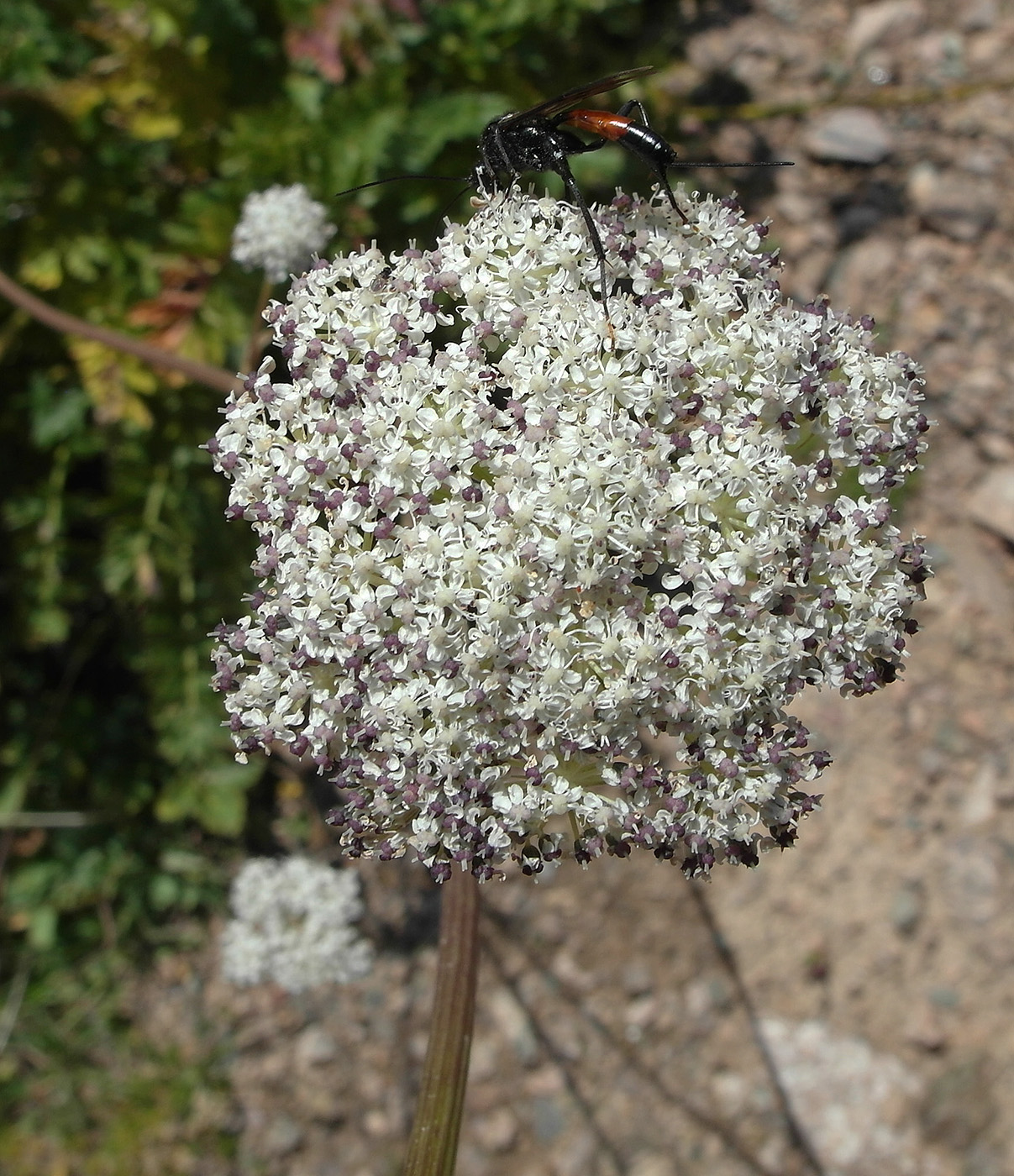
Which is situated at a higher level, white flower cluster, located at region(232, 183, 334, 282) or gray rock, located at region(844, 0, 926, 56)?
gray rock, located at region(844, 0, 926, 56)

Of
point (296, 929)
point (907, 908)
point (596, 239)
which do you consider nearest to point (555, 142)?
point (596, 239)

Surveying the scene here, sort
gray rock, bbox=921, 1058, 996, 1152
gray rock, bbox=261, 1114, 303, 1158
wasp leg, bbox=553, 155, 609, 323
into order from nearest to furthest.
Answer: wasp leg, bbox=553, 155, 609, 323 → gray rock, bbox=921, 1058, 996, 1152 → gray rock, bbox=261, 1114, 303, 1158

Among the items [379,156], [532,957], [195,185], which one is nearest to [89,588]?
[195,185]

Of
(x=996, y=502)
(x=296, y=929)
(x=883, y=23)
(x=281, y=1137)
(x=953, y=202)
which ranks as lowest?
(x=281, y=1137)

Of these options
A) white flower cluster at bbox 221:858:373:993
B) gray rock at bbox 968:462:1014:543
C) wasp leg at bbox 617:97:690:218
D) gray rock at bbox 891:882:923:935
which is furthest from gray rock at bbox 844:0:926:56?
white flower cluster at bbox 221:858:373:993

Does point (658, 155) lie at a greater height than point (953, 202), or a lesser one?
greater

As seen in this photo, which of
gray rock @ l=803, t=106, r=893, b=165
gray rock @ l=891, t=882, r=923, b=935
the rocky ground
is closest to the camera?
the rocky ground

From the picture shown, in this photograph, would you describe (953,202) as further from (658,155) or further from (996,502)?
(658,155)

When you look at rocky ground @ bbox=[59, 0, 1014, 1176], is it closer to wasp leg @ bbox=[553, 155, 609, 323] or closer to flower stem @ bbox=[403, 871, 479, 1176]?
flower stem @ bbox=[403, 871, 479, 1176]
